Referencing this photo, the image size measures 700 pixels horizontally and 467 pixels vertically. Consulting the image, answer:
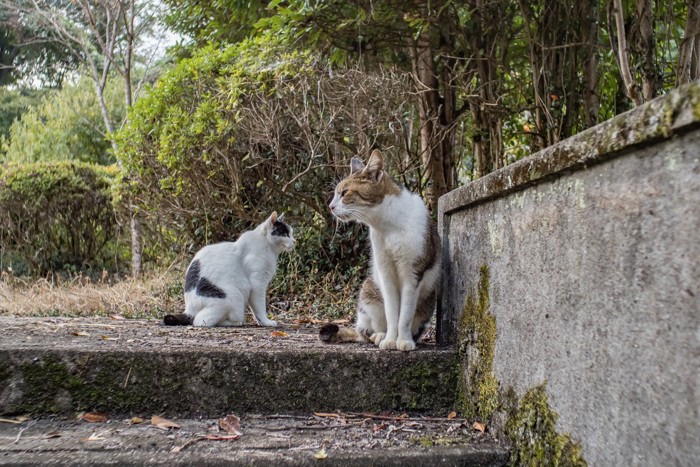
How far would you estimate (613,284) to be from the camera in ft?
4.82

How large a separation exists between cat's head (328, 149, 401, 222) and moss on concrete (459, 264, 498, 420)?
75 cm

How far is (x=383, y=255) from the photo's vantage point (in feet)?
9.60

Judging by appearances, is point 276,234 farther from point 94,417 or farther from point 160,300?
point 94,417

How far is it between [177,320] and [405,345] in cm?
214

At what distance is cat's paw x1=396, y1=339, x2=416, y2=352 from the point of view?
108 inches

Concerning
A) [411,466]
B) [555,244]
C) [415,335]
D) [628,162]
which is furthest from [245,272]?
[628,162]

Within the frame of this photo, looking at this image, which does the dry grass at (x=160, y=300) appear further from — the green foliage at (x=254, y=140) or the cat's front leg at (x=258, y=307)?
the cat's front leg at (x=258, y=307)

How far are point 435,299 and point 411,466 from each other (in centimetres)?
114

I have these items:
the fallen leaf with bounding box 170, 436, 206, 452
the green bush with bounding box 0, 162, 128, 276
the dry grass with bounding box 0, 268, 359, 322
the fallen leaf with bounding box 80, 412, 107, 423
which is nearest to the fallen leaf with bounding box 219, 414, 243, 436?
the fallen leaf with bounding box 170, 436, 206, 452

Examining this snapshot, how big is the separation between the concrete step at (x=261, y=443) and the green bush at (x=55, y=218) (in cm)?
760

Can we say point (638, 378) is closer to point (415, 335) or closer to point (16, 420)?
point (415, 335)

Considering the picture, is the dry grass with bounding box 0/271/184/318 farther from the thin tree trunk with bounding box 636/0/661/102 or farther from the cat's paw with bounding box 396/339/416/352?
the thin tree trunk with bounding box 636/0/661/102

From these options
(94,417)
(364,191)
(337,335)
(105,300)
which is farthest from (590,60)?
(105,300)

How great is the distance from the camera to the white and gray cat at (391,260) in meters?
2.86
